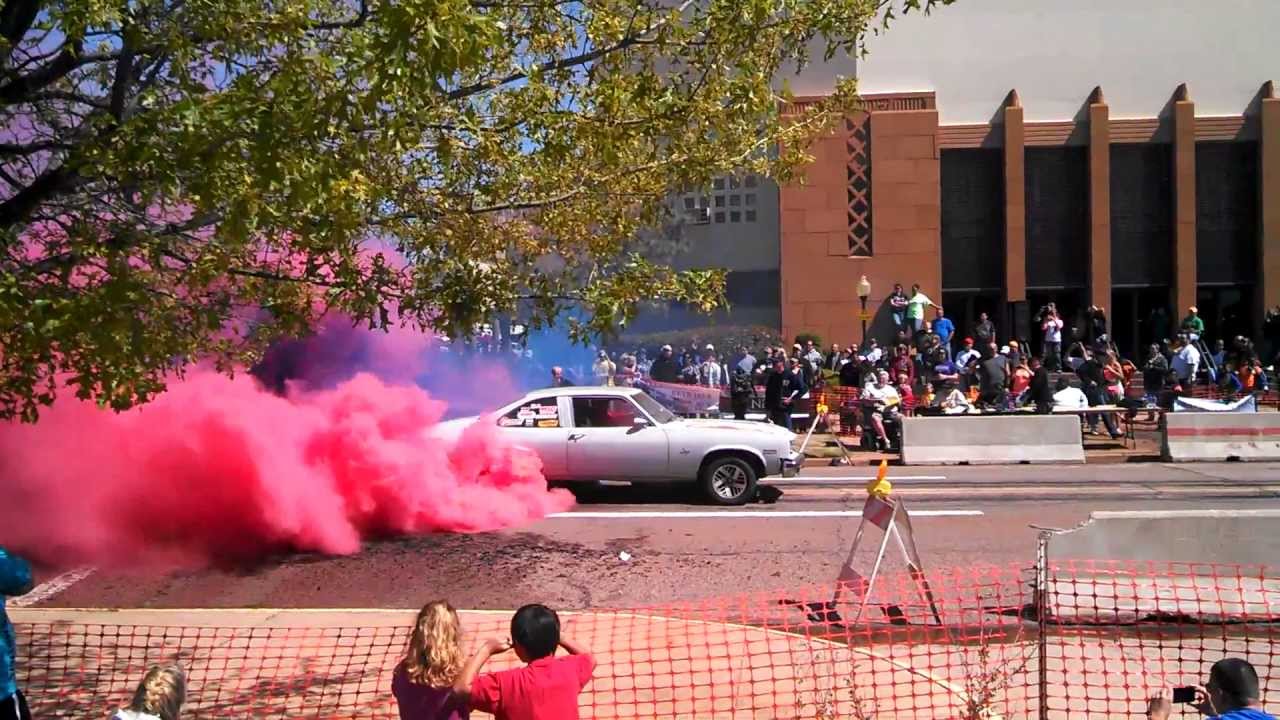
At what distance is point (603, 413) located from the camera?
13008 millimetres

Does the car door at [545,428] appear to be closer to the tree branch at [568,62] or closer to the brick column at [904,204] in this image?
the tree branch at [568,62]

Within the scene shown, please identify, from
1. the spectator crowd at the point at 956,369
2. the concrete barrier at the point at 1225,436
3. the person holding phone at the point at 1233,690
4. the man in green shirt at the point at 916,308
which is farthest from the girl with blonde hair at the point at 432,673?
the man in green shirt at the point at 916,308

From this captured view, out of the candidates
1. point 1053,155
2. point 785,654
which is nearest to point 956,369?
point 1053,155

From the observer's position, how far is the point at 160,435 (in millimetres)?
10742

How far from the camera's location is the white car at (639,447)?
506 inches

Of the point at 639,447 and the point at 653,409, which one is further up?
the point at 653,409

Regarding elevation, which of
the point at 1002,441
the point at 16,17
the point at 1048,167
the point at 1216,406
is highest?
the point at 1048,167

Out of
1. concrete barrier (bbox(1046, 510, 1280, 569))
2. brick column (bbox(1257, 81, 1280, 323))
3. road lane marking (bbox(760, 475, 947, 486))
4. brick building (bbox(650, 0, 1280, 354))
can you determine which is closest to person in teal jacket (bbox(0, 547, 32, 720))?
concrete barrier (bbox(1046, 510, 1280, 569))

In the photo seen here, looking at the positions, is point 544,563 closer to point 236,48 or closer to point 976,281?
point 236,48

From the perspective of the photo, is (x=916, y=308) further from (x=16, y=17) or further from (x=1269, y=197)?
(x=16, y=17)

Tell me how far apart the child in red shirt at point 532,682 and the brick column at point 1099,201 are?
90.1 feet

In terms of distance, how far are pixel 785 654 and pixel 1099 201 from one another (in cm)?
2473

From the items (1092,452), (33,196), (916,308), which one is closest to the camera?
(33,196)

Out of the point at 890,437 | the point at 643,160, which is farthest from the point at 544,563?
the point at 890,437
